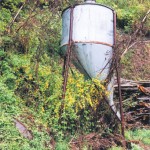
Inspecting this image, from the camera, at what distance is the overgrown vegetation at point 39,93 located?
7.59 metres

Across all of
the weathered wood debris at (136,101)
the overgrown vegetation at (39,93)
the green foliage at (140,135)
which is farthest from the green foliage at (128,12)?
the green foliage at (140,135)

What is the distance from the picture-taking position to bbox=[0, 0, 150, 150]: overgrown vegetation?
24.9ft

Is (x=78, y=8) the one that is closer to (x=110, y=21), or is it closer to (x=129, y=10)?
(x=110, y=21)

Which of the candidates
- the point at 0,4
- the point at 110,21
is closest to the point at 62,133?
the point at 110,21

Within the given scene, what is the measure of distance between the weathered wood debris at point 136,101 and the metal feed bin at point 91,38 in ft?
3.34

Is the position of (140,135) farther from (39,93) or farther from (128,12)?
(128,12)

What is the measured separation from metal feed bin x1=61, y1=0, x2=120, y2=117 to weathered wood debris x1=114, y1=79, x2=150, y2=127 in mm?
1019

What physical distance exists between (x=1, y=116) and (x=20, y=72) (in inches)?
88.8

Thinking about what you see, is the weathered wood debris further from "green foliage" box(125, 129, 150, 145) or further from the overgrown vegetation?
the overgrown vegetation

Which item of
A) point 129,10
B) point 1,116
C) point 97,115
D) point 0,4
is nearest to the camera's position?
point 1,116

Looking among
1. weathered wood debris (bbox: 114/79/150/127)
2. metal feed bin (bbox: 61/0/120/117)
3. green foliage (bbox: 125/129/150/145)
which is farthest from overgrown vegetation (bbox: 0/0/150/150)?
weathered wood debris (bbox: 114/79/150/127)

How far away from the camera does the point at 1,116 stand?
287 inches

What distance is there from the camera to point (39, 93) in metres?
8.77

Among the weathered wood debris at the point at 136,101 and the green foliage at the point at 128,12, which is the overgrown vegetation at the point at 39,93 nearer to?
A: the weathered wood debris at the point at 136,101
